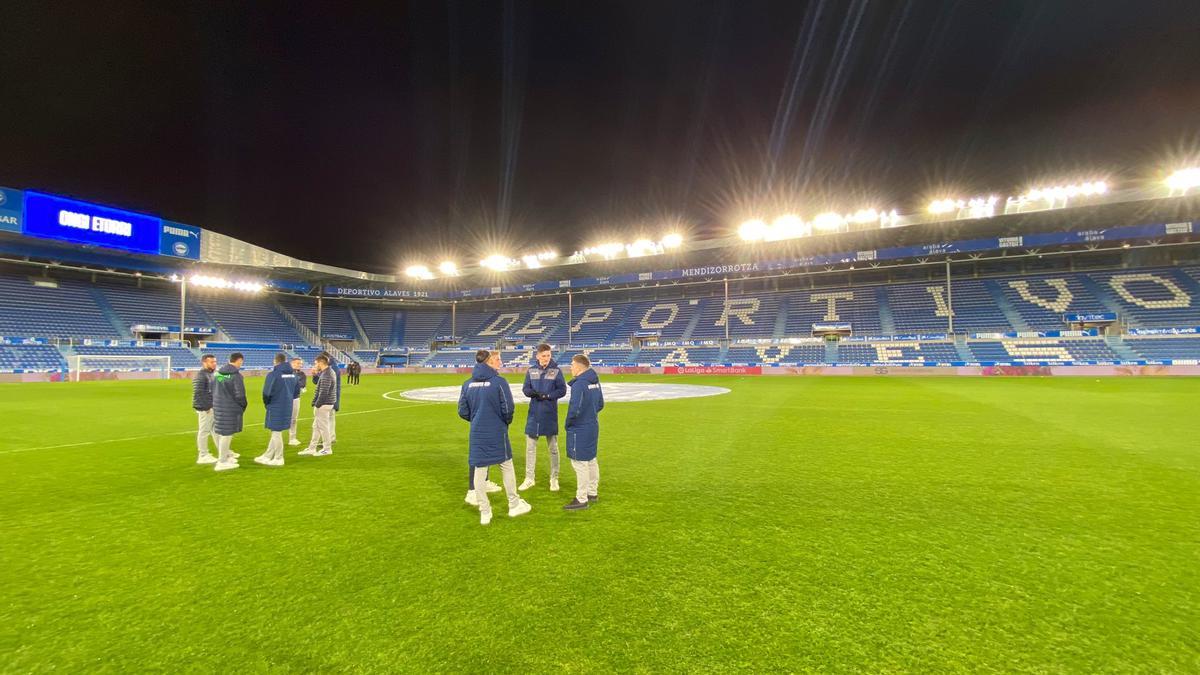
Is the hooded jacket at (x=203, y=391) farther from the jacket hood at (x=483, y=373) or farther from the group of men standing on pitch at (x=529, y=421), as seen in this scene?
the jacket hood at (x=483, y=373)

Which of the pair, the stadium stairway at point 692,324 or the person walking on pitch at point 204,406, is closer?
the person walking on pitch at point 204,406

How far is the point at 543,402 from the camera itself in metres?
6.85

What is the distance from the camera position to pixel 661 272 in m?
52.4

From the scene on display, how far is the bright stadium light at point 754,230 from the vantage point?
42406 mm

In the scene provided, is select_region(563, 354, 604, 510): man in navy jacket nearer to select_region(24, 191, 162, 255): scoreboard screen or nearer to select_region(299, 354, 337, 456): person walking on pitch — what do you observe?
select_region(299, 354, 337, 456): person walking on pitch

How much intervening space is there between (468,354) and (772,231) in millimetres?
36074

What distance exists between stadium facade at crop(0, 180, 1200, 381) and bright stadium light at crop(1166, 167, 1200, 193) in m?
0.85

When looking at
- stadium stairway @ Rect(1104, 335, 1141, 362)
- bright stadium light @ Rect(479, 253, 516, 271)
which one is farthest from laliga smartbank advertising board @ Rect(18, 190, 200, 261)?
stadium stairway @ Rect(1104, 335, 1141, 362)

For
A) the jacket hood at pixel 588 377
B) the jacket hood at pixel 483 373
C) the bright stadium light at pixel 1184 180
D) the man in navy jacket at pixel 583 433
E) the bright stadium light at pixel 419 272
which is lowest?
the man in navy jacket at pixel 583 433

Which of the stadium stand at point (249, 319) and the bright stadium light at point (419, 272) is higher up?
the bright stadium light at point (419, 272)

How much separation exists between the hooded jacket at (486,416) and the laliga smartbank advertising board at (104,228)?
51240 millimetres

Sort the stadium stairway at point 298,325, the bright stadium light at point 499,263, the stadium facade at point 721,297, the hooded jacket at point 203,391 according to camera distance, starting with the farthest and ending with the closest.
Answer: the stadium stairway at point 298,325, the bright stadium light at point 499,263, the stadium facade at point 721,297, the hooded jacket at point 203,391

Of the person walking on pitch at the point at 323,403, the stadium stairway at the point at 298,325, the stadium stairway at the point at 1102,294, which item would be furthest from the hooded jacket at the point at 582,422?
the stadium stairway at the point at 298,325

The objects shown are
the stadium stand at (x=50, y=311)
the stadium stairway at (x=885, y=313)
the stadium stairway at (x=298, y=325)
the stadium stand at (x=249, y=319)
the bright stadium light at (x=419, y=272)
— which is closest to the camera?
the stadium stand at (x=50, y=311)
